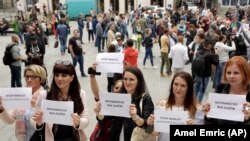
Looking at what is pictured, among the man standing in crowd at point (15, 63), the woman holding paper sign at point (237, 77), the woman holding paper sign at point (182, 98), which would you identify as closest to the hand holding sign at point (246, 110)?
the woman holding paper sign at point (237, 77)

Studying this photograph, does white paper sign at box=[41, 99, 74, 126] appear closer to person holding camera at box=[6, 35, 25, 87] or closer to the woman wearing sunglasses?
the woman wearing sunglasses

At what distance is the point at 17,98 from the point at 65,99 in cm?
52

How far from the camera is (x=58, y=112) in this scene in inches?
143

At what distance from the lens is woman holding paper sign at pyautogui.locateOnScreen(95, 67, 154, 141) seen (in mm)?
3841

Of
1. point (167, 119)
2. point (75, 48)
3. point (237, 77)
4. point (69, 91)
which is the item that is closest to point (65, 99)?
point (69, 91)

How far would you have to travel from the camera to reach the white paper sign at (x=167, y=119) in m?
3.46

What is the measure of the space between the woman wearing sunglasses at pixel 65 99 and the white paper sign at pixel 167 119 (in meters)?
0.74

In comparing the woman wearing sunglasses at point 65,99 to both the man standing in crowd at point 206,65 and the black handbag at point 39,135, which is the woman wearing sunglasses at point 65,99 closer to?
the black handbag at point 39,135

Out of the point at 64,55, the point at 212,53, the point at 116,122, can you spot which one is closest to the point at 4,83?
the point at 64,55

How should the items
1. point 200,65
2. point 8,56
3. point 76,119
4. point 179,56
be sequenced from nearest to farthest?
1. point 76,119
2. point 200,65
3. point 8,56
4. point 179,56

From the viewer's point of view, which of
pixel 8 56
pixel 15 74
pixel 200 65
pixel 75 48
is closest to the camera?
pixel 200 65

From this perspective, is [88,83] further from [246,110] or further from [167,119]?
[246,110]

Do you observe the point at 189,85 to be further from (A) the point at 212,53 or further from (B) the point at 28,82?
(A) the point at 212,53

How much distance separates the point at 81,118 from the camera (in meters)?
3.76
